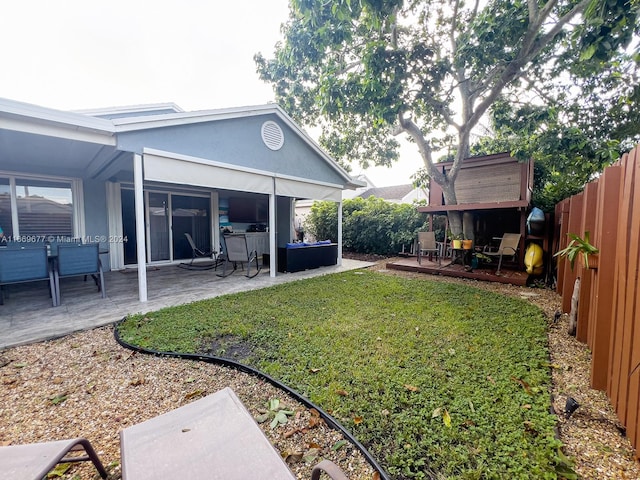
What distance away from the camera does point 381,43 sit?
Result: 6020 mm

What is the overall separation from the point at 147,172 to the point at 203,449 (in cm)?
474

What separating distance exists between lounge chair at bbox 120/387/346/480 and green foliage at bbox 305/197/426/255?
931cm

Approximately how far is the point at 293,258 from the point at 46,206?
5917 mm

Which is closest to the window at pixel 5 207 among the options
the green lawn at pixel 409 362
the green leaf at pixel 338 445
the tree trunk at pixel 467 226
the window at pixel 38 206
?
the window at pixel 38 206

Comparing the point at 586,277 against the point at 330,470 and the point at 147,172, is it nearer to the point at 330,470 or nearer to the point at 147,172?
the point at 330,470

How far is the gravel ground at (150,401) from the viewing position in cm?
164

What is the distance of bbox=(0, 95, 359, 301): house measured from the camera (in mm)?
4486

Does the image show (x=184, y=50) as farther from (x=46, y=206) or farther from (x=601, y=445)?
(x=601, y=445)

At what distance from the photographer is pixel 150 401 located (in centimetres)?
217

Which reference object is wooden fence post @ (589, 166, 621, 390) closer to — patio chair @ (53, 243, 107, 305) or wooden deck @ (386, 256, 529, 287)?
wooden deck @ (386, 256, 529, 287)

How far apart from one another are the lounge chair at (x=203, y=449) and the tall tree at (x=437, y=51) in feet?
19.6

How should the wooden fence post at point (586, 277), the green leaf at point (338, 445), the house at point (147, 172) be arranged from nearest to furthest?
the green leaf at point (338, 445), the wooden fence post at point (586, 277), the house at point (147, 172)

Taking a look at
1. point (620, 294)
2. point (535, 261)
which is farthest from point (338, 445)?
point (535, 261)

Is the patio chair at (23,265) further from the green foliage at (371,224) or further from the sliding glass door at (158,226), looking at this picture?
the green foliage at (371,224)
